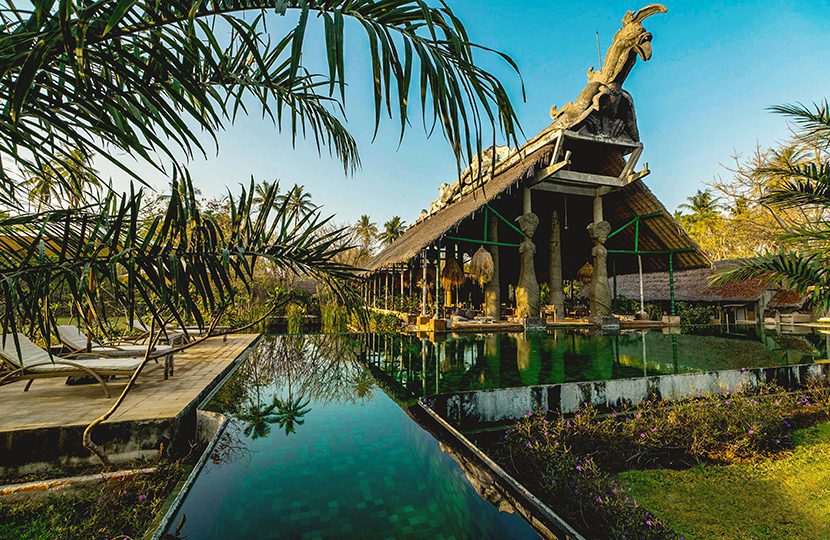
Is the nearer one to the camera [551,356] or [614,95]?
[551,356]

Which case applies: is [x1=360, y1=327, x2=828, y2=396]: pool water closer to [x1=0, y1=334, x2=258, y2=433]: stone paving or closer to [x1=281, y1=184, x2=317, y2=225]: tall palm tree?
[x1=0, y1=334, x2=258, y2=433]: stone paving

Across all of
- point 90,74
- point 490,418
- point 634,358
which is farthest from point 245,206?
point 634,358

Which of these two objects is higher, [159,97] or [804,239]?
[159,97]

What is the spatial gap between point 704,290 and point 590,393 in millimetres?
17310

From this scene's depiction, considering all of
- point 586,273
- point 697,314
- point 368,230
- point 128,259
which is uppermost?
point 368,230

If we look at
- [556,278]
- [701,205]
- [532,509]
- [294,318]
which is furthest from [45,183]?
[701,205]

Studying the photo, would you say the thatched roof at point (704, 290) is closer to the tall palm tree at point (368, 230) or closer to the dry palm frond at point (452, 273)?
the dry palm frond at point (452, 273)

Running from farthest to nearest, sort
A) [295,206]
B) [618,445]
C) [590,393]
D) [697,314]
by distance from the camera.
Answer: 1. [697,314]
2. [590,393]
3. [618,445]
4. [295,206]

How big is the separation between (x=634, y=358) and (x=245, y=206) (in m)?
6.87

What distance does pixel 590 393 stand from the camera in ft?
13.8

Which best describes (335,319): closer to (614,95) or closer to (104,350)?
(104,350)

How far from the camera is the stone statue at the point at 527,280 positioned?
11383 mm

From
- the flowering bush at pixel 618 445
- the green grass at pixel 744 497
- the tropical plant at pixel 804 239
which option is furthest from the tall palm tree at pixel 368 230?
the green grass at pixel 744 497

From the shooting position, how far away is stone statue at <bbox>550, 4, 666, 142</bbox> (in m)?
10.7
